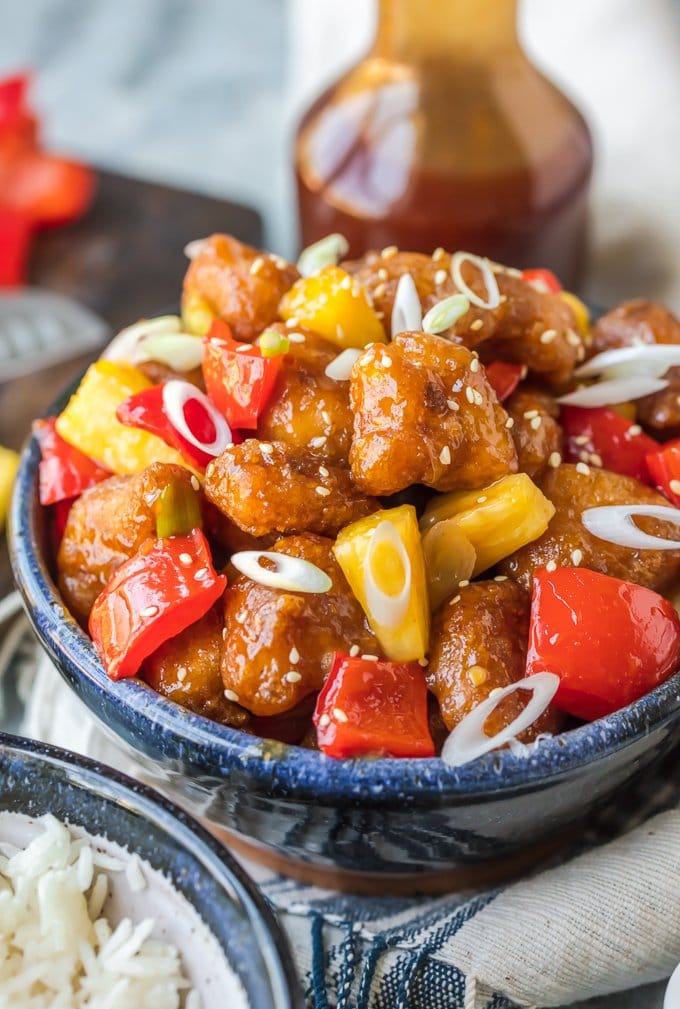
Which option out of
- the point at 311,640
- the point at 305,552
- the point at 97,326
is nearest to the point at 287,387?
the point at 305,552

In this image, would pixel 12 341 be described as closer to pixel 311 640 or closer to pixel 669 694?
pixel 311 640

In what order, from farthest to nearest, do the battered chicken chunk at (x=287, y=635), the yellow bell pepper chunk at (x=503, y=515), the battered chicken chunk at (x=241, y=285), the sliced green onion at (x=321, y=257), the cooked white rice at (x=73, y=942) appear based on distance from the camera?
1. the sliced green onion at (x=321, y=257)
2. the battered chicken chunk at (x=241, y=285)
3. the yellow bell pepper chunk at (x=503, y=515)
4. the battered chicken chunk at (x=287, y=635)
5. the cooked white rice at (x=73, y=942)

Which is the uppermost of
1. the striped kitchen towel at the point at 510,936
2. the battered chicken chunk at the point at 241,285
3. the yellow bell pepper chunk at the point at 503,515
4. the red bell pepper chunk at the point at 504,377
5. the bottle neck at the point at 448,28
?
the bottle neck at the point at 448,28

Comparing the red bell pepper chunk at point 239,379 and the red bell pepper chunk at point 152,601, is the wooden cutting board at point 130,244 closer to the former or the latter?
the red bell pepper chunk at point 239,379

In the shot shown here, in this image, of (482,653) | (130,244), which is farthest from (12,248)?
(482,653)

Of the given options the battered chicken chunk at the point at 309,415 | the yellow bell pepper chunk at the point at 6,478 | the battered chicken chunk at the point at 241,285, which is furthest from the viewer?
the yellow bell pepper chunk at the point at 6,478

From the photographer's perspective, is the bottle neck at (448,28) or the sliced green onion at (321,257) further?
the bottle neck at (448,28)

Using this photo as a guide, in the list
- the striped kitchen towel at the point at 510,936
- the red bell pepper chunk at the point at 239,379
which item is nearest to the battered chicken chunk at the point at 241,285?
the red bell pepper chunk at the point at 239,379

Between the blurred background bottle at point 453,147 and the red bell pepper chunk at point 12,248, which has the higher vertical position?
the blurred background bottle at point 453,147
